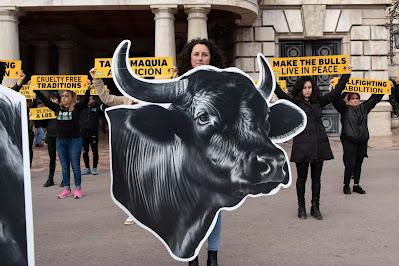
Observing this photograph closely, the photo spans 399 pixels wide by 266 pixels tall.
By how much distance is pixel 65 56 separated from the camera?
71.5 ft

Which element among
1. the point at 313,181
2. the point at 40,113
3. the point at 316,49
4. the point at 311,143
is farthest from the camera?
the point at 316,49

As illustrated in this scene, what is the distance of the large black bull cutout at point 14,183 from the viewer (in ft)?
8.83

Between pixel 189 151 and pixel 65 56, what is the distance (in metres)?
19.6

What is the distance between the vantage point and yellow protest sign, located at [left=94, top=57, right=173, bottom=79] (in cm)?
797

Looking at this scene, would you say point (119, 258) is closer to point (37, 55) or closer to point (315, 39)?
point (315, 39)

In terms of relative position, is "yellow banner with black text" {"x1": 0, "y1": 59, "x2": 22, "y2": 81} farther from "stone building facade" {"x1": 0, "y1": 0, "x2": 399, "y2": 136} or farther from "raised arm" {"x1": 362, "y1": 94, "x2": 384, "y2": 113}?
"stone building facade" {"x1": 0, "y1": 0, "x2": 399, "y2": 136}

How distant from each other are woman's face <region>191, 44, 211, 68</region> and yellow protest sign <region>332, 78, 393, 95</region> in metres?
5.50

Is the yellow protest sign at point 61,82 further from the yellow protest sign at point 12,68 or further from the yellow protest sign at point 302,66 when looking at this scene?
the yellow protest sign at point 302,66

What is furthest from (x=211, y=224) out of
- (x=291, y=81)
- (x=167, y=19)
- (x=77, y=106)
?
(x=291, y=81)

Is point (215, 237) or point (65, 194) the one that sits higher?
point (215, 237)

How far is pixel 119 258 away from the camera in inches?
187

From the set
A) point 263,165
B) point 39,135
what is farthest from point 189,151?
point 39,135

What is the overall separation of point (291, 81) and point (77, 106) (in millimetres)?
11229

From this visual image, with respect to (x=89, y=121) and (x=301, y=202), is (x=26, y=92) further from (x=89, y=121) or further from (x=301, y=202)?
(x=301, y=202)
